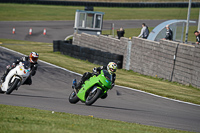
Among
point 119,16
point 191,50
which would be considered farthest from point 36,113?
point 119,16

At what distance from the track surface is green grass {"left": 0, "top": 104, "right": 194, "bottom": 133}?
1238 mm

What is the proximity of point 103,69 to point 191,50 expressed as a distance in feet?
23.5

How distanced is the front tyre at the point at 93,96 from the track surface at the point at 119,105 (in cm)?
18

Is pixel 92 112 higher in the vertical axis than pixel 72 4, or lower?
lower

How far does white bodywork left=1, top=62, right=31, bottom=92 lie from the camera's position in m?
11.1

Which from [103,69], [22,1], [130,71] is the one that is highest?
[22,1]

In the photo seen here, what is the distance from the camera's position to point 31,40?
34.2 meters

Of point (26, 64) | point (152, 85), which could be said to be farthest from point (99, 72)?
point (152, 85)

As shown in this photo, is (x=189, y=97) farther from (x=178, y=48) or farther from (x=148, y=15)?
(x=148, y=15)

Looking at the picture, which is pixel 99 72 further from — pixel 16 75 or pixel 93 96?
pixel 16 75

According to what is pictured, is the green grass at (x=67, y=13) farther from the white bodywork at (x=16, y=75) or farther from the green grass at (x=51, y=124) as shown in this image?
the green grass at (x=51, y=124)

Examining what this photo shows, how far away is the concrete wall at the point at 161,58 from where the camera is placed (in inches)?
632

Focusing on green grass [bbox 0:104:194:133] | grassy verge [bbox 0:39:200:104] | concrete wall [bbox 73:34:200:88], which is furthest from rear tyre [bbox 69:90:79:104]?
concrete wall [bbox 73:34:200:88]

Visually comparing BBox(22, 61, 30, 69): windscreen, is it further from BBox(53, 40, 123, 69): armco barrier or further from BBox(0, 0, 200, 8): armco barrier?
BBox(0, 0, 200, 8): armco barrier
